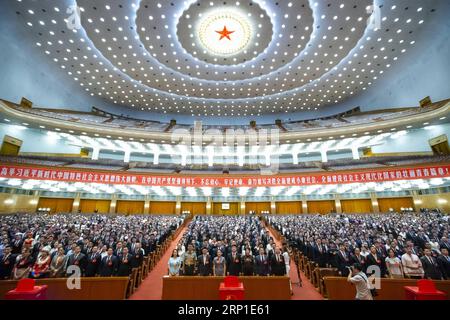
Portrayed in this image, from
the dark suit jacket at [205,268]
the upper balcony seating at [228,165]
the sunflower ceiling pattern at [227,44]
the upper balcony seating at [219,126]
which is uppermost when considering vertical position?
the sunflower ceiling pattern at [227,44]

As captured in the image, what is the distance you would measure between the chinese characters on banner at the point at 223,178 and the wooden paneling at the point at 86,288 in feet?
35.6

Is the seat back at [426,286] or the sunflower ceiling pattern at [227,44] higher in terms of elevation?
the sunflower ceiling pattern at [227,44]

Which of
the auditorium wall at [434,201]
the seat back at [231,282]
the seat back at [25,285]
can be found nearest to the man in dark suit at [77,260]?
the seat back at [25,285]

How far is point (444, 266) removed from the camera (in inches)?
163

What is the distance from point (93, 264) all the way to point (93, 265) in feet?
0.07

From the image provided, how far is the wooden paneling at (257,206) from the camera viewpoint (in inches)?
806

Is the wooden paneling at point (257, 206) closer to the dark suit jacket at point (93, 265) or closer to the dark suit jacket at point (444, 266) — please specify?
the dark suit jacket at point (444, 266)

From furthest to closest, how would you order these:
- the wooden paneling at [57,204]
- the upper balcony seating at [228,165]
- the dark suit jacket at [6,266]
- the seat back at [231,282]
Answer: the wooden paneling at [57,204] → the upper balcony seating at [228,165] → the dark suit jacket at [6,266] → the seat back at [231,282]

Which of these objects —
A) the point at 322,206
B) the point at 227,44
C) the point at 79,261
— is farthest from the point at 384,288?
the point at 322,206

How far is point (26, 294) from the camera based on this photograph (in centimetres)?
283

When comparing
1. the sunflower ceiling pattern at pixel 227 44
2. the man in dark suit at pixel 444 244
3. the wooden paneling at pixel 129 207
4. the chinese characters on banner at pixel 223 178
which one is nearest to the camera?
the man in dark suit at pixel 444 244

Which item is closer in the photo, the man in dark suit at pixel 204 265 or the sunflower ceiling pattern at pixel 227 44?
the man in dark suit at pixel 204 265
